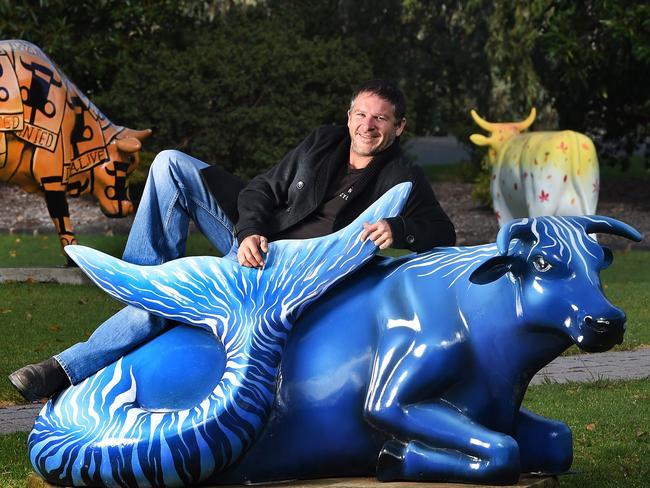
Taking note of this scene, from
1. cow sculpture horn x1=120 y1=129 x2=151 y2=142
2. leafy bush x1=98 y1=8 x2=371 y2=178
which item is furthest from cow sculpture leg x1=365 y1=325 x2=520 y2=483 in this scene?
leafy bush x1=98 y1=8 x2=371 y2=178

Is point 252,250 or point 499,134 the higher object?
point 252,250

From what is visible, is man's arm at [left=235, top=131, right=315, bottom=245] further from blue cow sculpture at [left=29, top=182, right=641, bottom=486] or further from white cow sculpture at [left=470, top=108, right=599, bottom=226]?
white cow sculpture at [left=470, top=108, right=599, bottom=226]

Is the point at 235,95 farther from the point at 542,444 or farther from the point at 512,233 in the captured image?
the point at 512,233

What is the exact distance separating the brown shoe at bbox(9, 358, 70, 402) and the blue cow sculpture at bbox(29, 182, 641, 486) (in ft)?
0.44

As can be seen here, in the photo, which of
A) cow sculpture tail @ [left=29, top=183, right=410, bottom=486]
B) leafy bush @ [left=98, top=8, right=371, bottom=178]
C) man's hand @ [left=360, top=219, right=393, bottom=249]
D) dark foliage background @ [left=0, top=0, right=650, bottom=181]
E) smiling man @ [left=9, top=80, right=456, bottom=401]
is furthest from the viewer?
leafy bush @ [left=98, top=8, right=371, bottom=178]

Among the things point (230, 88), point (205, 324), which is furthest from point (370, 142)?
point (230, 88)

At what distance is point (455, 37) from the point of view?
2941 cm

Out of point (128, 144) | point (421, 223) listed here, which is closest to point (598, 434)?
point (421, 223)

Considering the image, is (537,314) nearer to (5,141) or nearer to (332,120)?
(5,141)

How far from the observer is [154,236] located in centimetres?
473

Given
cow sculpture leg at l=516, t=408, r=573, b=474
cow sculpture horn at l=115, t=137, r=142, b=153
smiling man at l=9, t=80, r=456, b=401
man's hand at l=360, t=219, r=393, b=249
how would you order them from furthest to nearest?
cow sculpture horn at l=115, t=137, r=142, b=153 → smiling man at l=9, t=80, r=456, b=401 → cow sculpture leg at l=516, t=408, r=573, b=474 → man's hand at l=360, t=219, r=393, b=249

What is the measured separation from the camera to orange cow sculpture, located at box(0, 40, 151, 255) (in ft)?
42.7

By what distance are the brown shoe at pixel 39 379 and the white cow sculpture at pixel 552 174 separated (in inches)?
484

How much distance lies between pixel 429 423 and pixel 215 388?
729 mm
